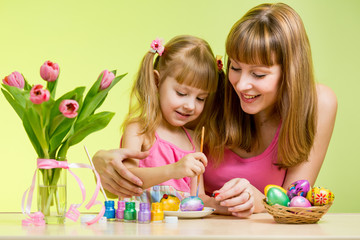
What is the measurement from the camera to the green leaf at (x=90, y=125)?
1.43m

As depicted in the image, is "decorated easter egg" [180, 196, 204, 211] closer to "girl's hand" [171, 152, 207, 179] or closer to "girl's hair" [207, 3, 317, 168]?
"girl's hand" [171, 152, 207, 179]

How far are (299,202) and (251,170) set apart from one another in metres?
0.66

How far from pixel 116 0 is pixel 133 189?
185cm

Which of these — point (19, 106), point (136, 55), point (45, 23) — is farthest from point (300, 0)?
point (19, 106)

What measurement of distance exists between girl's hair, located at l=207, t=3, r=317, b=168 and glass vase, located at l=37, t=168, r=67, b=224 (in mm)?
763

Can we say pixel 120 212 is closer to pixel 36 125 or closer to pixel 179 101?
pixel 36 125

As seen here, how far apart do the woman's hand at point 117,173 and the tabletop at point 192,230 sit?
294 millimetres

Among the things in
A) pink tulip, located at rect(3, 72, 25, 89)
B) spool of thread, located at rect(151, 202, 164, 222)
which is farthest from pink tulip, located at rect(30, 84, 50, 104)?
spool of thread, located at rect(151, 202, 164, 222)

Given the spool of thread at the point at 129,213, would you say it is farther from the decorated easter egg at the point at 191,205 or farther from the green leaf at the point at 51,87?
the green leaf at the point at 51,87

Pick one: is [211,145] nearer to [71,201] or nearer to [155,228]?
[155,228]

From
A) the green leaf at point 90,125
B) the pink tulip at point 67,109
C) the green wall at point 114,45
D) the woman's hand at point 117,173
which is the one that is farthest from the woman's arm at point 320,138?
the green wall at point 114,45

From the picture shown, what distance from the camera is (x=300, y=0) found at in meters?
3.50

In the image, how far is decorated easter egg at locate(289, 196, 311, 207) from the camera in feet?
4.84

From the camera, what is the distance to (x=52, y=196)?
142cm
